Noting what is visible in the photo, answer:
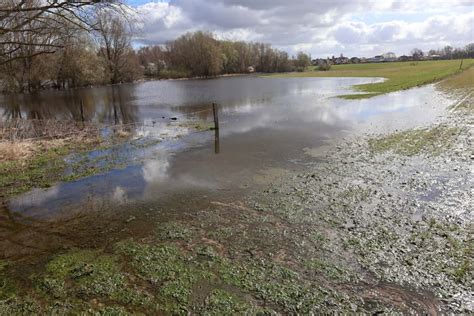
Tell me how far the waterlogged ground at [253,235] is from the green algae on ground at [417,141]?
15 centimetres

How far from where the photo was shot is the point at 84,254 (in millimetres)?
5809

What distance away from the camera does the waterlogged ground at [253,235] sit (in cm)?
464

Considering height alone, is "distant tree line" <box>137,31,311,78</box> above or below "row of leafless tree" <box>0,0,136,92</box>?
above

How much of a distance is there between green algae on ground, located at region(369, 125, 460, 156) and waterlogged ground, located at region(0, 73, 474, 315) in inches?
5.8

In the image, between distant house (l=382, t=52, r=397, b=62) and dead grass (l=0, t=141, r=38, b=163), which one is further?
distant house (l=382, t=52, r=397, b=62)

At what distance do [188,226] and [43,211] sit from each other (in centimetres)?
387

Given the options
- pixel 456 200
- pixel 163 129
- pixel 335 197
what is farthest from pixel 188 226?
pixel 163 129

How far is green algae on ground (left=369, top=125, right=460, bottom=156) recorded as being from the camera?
11.6m

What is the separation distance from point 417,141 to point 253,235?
979 centimetres

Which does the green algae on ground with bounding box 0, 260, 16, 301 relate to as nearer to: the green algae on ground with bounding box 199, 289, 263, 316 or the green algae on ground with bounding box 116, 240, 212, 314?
the green algae on ground with bounding box 116, 240, 212, 314

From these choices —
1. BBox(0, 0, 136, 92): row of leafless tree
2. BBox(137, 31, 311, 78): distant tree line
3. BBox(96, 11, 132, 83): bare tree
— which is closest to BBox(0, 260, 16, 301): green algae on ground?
BBox(0, 0, 136, 92): row of leafless tree

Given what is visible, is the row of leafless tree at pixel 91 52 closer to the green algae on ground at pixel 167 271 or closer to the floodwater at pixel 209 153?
the floodwater at pixel 209 153

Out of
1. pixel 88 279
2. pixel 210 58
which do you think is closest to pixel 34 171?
pixel 88 279

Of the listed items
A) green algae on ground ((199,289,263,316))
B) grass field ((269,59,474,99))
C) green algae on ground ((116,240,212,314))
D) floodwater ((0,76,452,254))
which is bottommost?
green algae on ground ((199,289,263,316))
